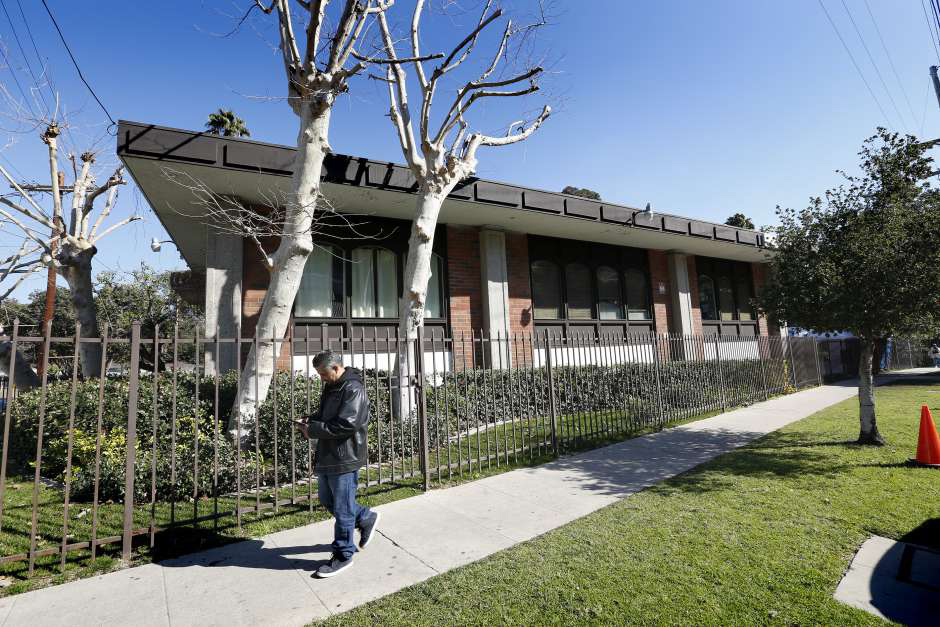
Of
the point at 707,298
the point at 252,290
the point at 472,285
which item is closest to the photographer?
the point at 252,290

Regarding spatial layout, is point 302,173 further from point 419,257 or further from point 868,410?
point 868,410

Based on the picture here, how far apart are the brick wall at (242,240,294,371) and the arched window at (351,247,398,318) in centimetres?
182

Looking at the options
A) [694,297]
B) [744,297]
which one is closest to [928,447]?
[694,297]

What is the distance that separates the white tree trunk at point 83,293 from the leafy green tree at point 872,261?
1378 cm

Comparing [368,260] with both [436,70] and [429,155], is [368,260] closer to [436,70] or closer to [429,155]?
[429,155]

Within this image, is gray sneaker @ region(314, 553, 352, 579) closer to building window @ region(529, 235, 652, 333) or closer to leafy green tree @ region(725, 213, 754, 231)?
building window @ region(529, 235, 652, 333)

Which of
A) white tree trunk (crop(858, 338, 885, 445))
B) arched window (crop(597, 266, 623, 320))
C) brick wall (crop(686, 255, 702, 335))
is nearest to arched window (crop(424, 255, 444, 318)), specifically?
arched window (crop(597, 266, 623, 320))

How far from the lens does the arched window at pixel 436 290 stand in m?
11.6

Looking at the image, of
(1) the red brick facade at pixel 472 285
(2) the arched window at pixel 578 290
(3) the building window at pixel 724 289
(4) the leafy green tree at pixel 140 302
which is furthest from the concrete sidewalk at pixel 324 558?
(4) the leafy green tree at pixel 140 302

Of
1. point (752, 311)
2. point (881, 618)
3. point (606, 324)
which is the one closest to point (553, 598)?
point (881, 618)

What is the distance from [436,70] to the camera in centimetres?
834

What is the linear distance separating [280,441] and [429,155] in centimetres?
541

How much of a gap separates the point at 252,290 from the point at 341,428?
689cm

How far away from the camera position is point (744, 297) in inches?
726
